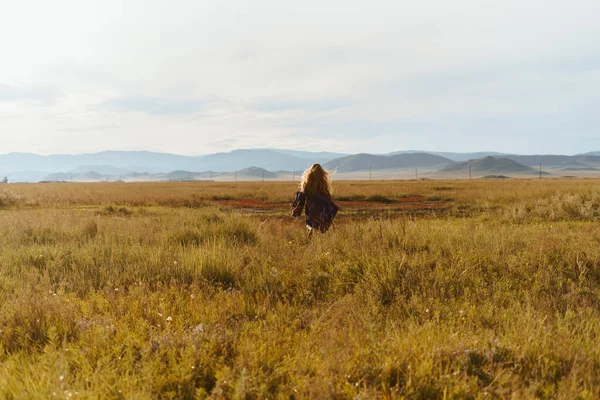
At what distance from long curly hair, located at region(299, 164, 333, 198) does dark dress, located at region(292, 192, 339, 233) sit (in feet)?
0.35

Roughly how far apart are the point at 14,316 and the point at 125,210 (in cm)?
1740

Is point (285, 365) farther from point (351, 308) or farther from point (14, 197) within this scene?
point (14, 197)

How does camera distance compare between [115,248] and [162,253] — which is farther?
[115,248]

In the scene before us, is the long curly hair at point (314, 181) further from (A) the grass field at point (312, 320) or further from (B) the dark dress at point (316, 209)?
(A) the grass field at point (312, 320)

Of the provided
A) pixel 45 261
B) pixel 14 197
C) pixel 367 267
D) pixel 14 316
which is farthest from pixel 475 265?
pixel 14 197

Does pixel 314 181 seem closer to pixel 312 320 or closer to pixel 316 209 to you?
pixel 316 209

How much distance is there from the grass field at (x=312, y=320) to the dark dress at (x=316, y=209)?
81 cm

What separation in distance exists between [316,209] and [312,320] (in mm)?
4408

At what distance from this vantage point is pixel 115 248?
289 inches

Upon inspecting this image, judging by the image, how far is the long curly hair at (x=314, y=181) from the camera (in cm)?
830

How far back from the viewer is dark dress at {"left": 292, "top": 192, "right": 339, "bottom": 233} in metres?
8.39

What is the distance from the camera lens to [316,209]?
8414 mm

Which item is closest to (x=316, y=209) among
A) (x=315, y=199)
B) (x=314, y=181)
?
(x=315, y=199)

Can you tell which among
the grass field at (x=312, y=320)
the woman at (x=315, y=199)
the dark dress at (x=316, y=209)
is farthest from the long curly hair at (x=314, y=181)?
the grass field at (x=312, y=320)
